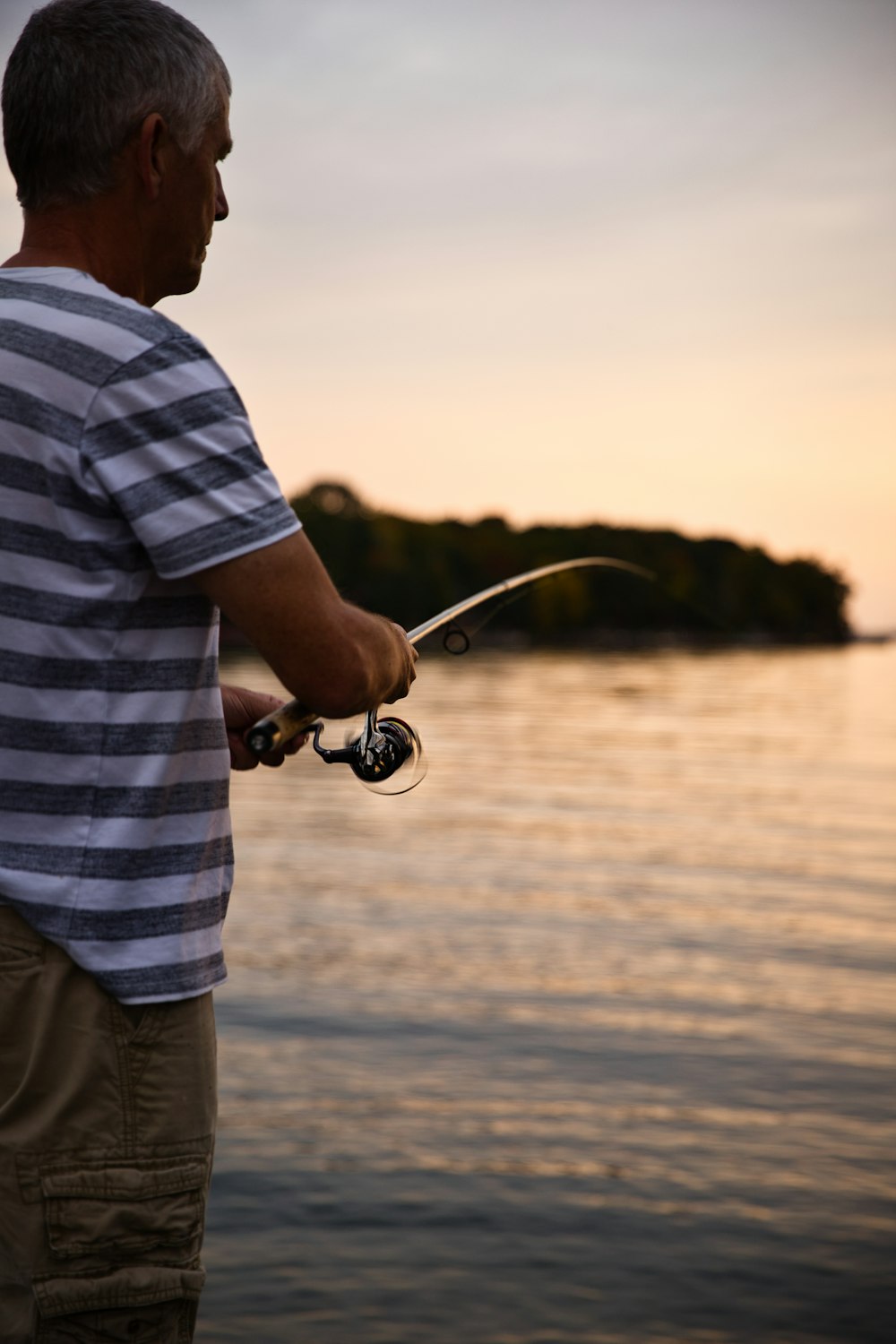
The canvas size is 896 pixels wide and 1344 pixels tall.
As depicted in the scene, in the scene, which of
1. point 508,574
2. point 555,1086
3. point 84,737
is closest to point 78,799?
point 84,737

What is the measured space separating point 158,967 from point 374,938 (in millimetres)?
9543

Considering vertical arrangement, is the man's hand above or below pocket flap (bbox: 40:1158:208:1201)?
above

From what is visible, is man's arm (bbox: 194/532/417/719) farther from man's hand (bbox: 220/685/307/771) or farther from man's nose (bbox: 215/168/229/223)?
man's nose (bbox: 215/168/229/223)

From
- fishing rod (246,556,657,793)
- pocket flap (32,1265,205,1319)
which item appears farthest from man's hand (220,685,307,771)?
pocket flap (32,1265,205,1319)

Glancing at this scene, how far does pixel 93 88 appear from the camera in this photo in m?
A: 1.63

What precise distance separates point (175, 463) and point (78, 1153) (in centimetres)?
83

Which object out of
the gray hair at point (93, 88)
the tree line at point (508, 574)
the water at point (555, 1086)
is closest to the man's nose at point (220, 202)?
the gray hair at point (93, 88)

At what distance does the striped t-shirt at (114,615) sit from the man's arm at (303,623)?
26mm

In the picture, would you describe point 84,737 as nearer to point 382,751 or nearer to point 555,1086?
point 382,751

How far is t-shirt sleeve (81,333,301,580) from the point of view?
150 centimetres

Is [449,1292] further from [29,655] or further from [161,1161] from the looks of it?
[29,655]

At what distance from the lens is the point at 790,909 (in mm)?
12680

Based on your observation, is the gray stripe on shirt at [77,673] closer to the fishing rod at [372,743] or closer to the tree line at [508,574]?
the fishing rod at [372,743]

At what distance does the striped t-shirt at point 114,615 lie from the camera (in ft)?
4.95
